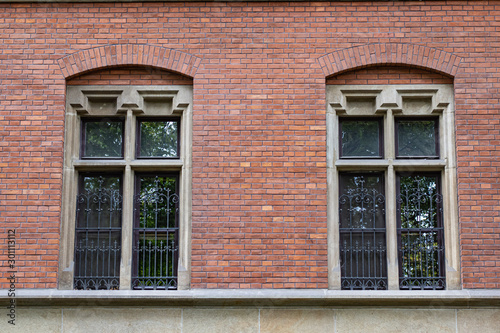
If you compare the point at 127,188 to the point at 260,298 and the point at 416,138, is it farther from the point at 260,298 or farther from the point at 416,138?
the point at 416,138

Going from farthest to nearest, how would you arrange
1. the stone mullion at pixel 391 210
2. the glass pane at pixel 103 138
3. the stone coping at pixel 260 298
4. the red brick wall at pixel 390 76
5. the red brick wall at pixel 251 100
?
the glass pane at pixel 103 138, the red brick wall at pixel 390 76, the stone mullion at pixel 391 210, the red brick wall at pixel 251 100, the stone coping at pixel 260 298

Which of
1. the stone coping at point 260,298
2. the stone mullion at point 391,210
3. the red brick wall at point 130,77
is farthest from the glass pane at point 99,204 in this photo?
the stone mullion at point 391,210

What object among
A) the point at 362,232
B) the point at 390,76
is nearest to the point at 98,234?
the point at 362,232

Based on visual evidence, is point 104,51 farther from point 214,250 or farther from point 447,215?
point 447,215

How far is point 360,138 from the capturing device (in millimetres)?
8164

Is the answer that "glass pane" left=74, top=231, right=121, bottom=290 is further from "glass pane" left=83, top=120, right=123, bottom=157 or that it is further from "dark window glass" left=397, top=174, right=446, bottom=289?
"dark window glass" left=397, top=174, right=446, bottom=289

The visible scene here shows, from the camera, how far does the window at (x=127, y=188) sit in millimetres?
7801

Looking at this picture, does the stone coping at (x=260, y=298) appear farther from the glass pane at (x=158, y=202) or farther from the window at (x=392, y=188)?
the glass pane at (x=158, y=202)

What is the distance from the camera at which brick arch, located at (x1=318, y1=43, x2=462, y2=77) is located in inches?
312

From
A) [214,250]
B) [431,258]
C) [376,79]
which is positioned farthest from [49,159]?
[431,258]

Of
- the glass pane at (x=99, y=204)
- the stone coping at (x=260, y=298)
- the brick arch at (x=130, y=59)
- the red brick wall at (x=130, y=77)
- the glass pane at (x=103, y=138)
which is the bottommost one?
the stone coping at (x=260, y=298)

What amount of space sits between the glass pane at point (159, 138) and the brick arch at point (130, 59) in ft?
2.54

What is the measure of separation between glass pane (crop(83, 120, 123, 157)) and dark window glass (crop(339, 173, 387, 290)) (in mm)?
3022

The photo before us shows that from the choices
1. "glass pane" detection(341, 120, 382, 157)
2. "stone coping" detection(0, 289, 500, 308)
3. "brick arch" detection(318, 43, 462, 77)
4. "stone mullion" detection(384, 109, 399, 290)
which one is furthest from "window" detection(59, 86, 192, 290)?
"stone mullion" detection(384, 109, 399, 290)
